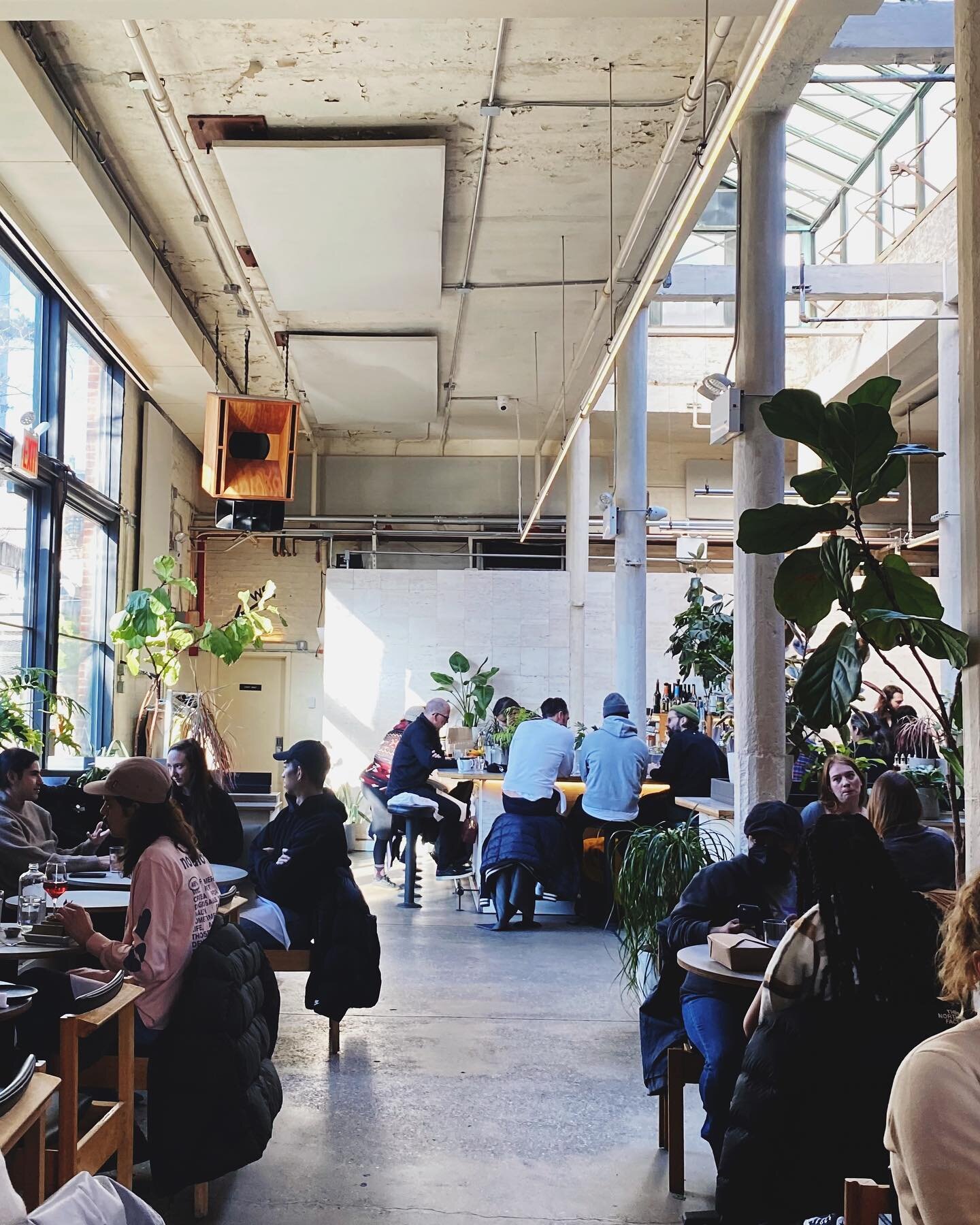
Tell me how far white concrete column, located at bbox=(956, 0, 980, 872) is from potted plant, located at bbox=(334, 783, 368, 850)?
385 inches

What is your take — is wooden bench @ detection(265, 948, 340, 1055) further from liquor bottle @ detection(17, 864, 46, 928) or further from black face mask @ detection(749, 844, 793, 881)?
black face mask @ detection(749, 844, 793, 881)

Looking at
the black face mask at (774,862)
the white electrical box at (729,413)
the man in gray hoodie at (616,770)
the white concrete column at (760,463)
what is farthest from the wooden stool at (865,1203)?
the man in gray hoodie at (616,770)

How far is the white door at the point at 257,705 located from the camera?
53.4 ft

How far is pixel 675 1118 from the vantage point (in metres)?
A: 3.85

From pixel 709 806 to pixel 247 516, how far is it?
3.93 metres

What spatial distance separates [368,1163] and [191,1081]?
3.19 feet

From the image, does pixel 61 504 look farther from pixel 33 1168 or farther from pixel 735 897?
pixel 33 1168

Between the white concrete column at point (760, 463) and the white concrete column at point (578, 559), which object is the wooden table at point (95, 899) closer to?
the white concrete column at point (760, 463)

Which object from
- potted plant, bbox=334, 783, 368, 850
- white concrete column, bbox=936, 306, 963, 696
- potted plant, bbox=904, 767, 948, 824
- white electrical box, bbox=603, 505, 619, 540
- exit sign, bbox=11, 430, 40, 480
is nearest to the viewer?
potted plant, bbox=904, 767, 948, 824

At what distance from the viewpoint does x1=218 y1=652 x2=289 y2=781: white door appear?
1627 centimetres

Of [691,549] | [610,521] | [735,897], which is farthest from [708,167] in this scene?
[691,549]

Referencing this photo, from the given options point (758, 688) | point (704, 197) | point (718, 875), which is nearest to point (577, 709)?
point (758, 688)

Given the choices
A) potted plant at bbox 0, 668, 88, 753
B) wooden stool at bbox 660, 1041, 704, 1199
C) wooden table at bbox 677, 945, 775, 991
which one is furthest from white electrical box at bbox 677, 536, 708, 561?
wooden table at bbox 677, 945, 775, 991

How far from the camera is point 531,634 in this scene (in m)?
15.5
